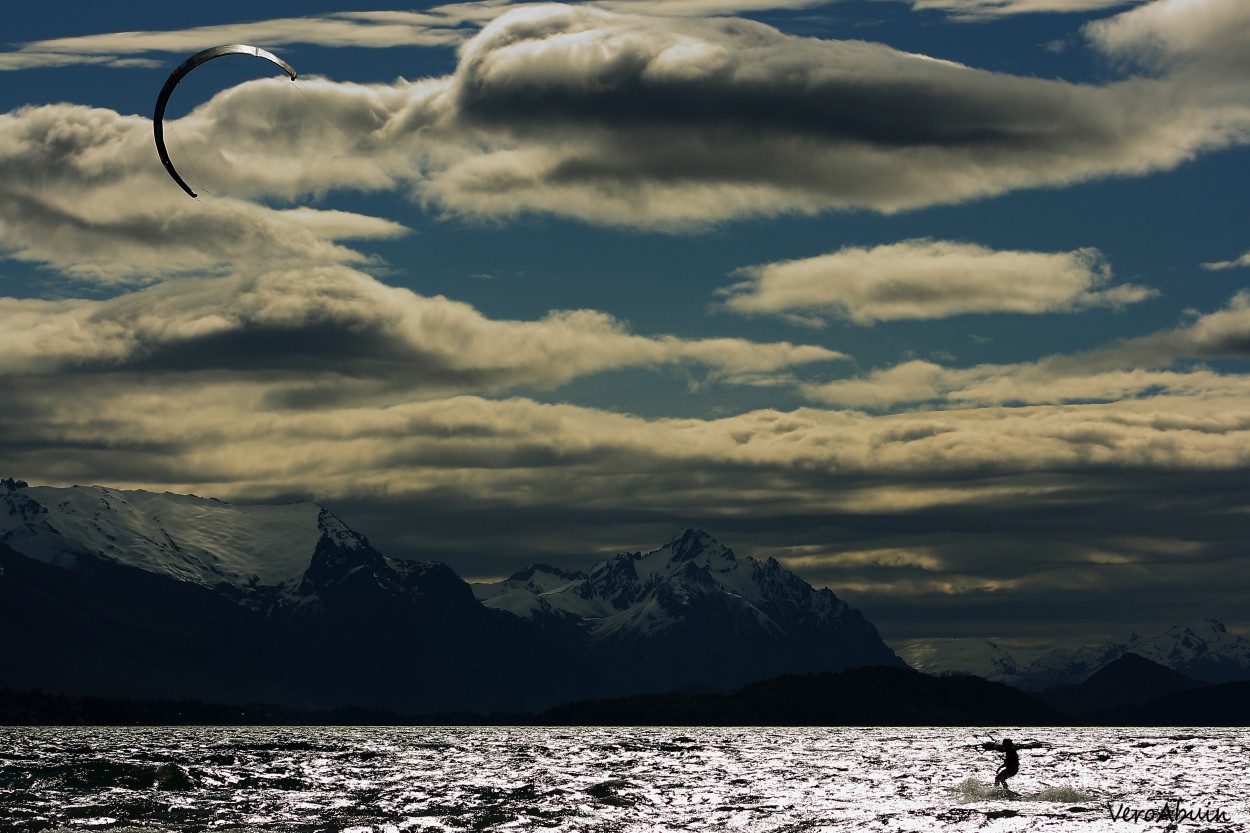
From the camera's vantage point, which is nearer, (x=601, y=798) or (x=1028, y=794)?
(x=601, y=798)

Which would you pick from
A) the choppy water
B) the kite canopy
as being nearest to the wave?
the choppy water

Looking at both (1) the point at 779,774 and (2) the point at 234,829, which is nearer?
(2) the point at 234,829

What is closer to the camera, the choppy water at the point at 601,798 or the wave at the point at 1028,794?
the choppy water at the point at 601,798

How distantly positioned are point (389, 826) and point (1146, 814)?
175ft

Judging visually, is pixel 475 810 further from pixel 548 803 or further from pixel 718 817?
pixel 718 817

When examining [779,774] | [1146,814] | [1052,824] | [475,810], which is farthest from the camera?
[779,774]

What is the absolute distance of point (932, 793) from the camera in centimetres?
13950

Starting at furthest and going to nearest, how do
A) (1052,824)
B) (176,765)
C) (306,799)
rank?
(176,765)
(306,799)
(1052,824)

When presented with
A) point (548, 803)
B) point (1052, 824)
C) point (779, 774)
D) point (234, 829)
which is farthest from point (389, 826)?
point (779, 774)

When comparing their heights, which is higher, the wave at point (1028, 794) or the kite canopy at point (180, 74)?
the kite canopy at point (180, 74)

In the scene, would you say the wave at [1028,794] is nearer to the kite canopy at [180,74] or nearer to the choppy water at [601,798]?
the choppy water at [601,798]

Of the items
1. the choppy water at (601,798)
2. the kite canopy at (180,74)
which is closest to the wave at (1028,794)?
the choppy water at (601,798)

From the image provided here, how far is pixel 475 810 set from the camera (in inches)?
4808

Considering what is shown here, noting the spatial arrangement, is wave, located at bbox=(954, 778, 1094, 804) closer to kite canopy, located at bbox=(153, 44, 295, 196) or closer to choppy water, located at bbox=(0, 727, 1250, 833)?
choppy water, located at bbox=(0, 727, 1250, 833)
